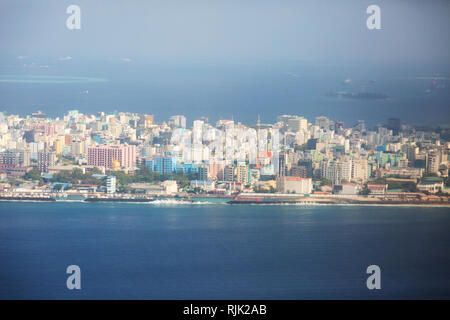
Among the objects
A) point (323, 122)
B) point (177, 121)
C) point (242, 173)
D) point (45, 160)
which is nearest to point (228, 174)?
point (242, 173)

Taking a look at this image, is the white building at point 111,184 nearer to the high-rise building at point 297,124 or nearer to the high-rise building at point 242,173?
the high-rise building at point 242,173

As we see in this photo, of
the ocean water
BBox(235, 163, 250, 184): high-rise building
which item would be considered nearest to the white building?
the ocean water

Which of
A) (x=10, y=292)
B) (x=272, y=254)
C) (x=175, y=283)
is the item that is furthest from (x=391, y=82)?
(x=10, y=292)

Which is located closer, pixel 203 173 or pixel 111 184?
pixel 111 184

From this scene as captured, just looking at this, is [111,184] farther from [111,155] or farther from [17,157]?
[17,157]

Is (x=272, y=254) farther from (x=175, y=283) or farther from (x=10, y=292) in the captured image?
(x=10, y=292)

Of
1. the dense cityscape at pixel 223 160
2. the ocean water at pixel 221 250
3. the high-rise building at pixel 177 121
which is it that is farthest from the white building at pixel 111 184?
the high-rise building at pixel 177 121

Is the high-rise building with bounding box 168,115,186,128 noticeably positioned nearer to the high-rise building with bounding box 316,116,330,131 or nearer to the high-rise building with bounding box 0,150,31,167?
the high-rise building with bounding box 316,116,330,131
